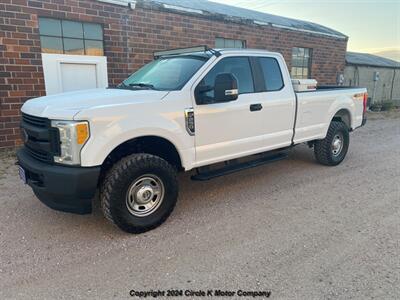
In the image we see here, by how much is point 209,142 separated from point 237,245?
1355 millimetres

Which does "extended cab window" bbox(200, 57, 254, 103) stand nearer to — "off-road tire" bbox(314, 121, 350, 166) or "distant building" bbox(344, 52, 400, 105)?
"off-road tire" bbox(314, 121, 350, 166)

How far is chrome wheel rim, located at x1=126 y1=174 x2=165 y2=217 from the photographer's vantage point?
3398 millimetres

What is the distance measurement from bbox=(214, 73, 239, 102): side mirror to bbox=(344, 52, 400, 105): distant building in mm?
15245

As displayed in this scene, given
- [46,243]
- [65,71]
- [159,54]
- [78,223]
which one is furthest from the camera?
[65,71]

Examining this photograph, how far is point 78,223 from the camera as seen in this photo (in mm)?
3695

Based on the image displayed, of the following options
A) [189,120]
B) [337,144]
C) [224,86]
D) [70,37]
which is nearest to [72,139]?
[189,120]

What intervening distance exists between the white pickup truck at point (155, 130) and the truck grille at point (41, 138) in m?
0.01

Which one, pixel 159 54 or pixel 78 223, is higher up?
pixel 159 54

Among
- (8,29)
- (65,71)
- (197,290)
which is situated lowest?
(197,290)

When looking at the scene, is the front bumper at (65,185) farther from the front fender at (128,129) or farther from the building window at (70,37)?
the building window at (70,37)

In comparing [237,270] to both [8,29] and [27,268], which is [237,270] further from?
[8,29]

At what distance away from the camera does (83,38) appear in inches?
301

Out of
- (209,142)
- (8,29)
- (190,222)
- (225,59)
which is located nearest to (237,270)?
(190,222)

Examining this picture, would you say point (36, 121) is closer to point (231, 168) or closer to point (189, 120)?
point (189, 120)
